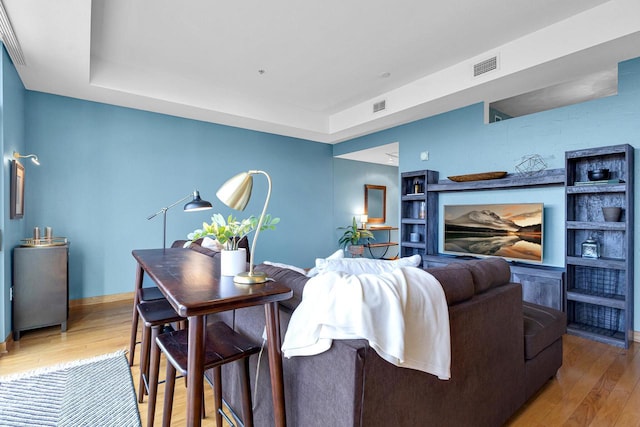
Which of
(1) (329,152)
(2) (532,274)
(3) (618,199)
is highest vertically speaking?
(1) (329,152)

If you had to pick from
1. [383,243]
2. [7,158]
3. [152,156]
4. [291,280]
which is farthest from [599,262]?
[7,158]

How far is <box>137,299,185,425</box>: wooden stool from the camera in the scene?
1.58m

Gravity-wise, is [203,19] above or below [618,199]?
above

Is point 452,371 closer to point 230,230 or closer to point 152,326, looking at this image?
point 230,230

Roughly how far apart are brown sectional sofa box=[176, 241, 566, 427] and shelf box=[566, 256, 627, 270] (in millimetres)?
1159

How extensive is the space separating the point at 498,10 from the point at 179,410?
3.84m

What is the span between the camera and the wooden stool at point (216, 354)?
1.29 meters

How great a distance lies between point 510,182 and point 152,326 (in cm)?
381

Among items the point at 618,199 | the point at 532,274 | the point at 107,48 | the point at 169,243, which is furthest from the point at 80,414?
the point at 618,199

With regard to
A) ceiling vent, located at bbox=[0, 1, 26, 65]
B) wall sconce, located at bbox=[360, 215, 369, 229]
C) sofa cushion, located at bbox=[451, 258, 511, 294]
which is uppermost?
ceiling vent, located at bbox=[0, 1, 26, 65]

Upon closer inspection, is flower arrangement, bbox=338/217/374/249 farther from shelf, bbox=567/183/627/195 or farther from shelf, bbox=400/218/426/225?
shelf, bbox=567/183/627/195

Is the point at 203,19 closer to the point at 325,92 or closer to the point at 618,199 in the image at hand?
the point at 325,92

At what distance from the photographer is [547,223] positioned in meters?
3.57

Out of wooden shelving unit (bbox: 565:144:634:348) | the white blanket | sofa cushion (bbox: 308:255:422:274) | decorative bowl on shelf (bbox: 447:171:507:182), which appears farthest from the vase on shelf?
the white blanket
